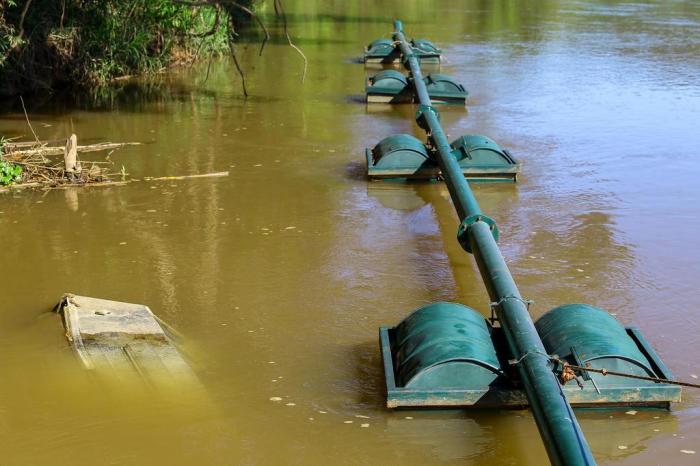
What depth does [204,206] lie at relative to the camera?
31.6 ft

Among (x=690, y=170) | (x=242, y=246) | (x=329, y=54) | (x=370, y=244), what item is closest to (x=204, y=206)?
(x=242, y=246)

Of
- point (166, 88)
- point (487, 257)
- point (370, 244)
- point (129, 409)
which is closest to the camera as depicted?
point (129, 409)

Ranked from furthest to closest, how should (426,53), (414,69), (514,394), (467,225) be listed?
(426,53) → (414,69) → (467,225) → (514,394)

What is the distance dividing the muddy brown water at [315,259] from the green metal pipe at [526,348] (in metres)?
0.41

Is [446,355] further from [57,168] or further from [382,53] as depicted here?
[382,53]

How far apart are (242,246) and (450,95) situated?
7304 mm

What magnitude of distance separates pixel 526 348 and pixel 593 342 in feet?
1.45

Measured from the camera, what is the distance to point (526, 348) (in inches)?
207

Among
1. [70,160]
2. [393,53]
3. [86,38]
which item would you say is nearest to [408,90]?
[393,53]

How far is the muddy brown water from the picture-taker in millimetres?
5281

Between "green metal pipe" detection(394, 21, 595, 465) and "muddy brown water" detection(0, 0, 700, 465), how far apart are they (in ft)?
1.36

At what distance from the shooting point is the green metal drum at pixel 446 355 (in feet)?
17.6

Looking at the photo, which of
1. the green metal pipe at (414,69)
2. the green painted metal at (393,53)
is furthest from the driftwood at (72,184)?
the green painted metal at (393,53)

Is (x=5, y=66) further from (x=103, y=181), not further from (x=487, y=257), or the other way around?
(x=487, y=257)
